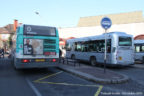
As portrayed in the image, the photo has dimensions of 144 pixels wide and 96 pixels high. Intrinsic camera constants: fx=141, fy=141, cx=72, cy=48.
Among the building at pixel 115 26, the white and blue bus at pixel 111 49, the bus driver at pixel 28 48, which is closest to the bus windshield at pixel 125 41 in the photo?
the white and blue bus at pixel 111 49

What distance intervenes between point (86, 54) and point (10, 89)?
894 centimetres

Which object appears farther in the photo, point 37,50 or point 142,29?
point 142,29

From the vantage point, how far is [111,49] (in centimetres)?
1049

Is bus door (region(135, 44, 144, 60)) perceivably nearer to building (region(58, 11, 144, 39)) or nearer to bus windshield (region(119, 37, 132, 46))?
bus windshield (region(119, 37, 132, 46))

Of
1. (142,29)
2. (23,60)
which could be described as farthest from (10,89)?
(142,29)

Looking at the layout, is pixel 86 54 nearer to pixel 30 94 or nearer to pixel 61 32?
pixel 30 94

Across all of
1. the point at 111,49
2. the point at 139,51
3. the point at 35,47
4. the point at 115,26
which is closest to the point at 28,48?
the point at 35,47

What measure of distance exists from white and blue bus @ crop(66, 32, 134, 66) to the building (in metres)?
14.3

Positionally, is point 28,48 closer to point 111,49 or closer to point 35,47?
point 35,47

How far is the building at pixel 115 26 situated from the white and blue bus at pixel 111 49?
1434 cm

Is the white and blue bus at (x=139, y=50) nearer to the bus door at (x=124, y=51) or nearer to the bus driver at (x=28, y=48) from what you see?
the bus door at (x=124, y=51)

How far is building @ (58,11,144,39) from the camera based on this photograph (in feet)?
81.6

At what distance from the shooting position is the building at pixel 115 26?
24859 mm

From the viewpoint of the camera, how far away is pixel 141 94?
525 centimetres
